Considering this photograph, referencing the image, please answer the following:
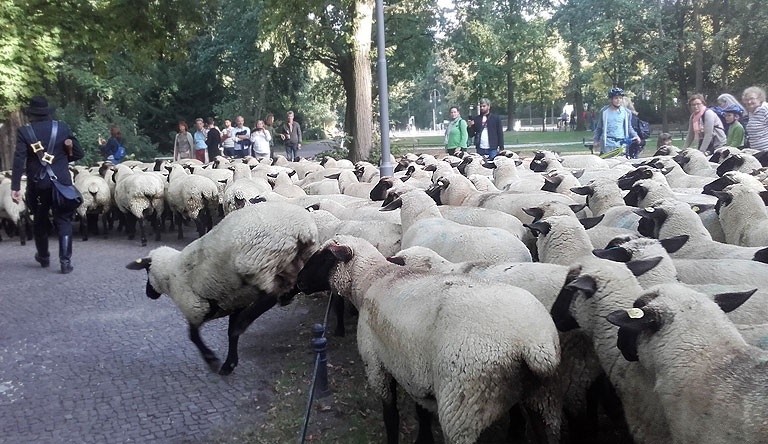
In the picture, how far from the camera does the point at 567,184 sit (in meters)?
7.67

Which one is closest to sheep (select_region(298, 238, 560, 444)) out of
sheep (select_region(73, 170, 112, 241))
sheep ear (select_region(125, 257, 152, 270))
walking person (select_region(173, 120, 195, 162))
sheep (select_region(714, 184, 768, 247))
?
sheep ear (select_region(125, 257, 152, 270))

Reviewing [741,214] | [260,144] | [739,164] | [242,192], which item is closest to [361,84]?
[260,144]

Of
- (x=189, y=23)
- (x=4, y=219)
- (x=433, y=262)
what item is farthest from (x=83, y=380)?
(x=189, y=23)

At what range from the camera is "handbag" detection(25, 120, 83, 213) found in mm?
8047

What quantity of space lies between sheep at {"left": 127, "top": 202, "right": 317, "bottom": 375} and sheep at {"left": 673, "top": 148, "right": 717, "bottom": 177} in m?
6.42

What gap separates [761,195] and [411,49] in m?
19.8

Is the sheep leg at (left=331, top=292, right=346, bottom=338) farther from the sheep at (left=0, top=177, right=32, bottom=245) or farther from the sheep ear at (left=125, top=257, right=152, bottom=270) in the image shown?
→ the sheep at (left=0, top=177, right=32, bottom=245)

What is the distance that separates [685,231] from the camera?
16.6ft

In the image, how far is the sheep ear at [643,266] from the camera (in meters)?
3.84

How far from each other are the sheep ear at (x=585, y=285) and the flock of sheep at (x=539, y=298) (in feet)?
0.04

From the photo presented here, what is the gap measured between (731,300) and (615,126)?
8926 millimetres

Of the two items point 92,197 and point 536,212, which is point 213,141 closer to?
point 92,197

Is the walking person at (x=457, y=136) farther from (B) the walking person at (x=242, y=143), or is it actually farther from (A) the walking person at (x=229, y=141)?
(A) the walking person at (x=229, y=141)

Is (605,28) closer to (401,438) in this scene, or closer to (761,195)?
(761,195)
